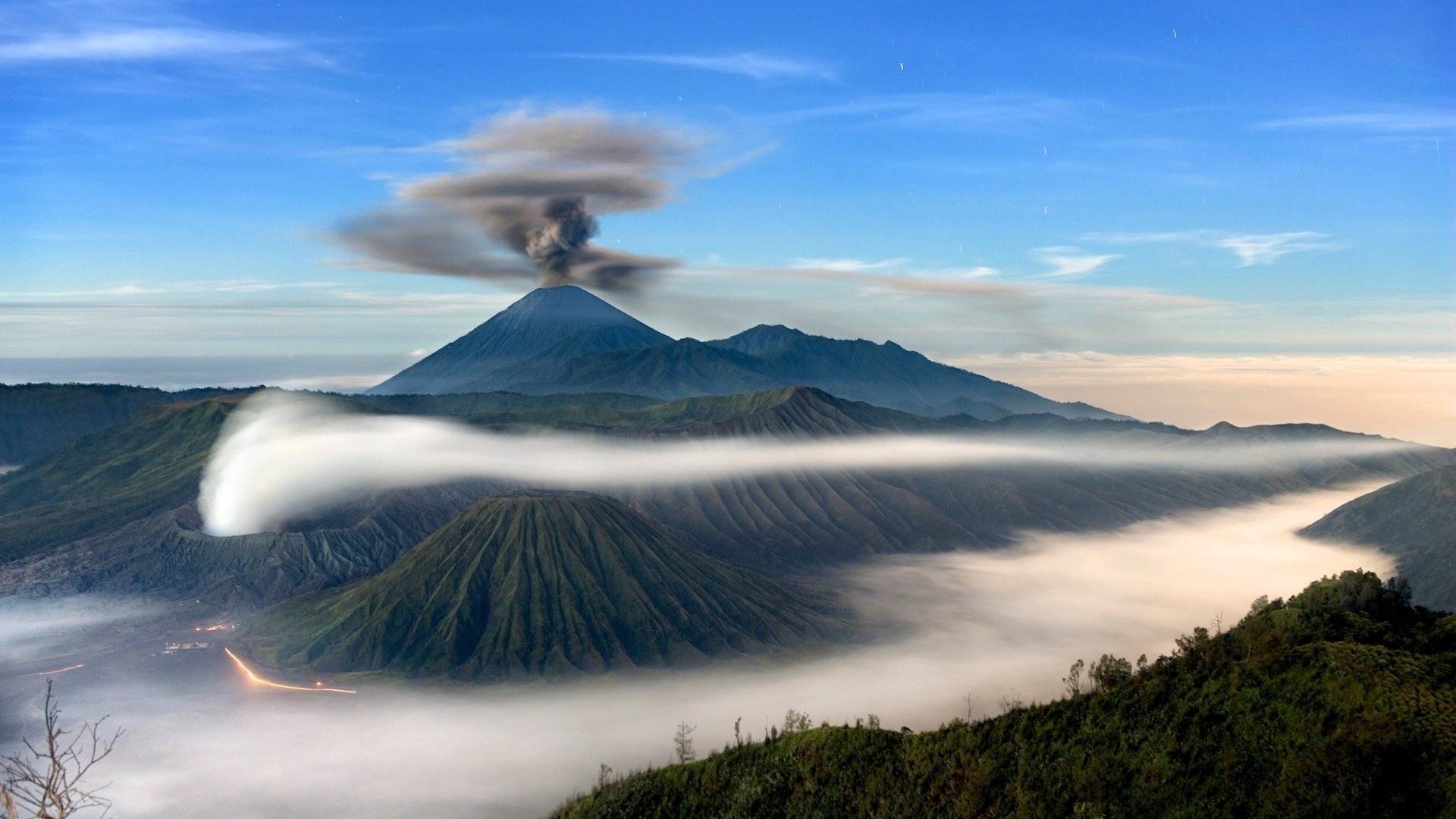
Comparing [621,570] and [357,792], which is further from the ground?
[621,570]

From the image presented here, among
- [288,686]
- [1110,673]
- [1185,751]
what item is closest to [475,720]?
[288,686]

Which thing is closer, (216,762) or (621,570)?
(216,762)

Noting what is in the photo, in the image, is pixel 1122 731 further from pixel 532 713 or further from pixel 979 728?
pixel 532 713

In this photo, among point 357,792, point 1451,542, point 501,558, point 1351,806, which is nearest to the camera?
point 1351,806

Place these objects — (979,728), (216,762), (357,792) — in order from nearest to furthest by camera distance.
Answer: (979,728), (357,792), (216,762)

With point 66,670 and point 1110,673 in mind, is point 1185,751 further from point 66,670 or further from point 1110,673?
point 66,670

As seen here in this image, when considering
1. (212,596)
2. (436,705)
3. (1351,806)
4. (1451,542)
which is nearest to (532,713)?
(436,705)

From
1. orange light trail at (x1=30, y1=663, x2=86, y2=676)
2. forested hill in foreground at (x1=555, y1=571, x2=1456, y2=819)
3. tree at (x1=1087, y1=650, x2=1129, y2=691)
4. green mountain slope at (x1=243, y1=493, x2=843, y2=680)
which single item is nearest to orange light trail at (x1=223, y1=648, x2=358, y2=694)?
green mountain slope at (x1=243, y1=493, x2=843, y2=680)

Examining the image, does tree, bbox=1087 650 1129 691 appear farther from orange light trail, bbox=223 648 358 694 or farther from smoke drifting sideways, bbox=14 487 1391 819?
orange light trail, bbox=223 648 358 694
